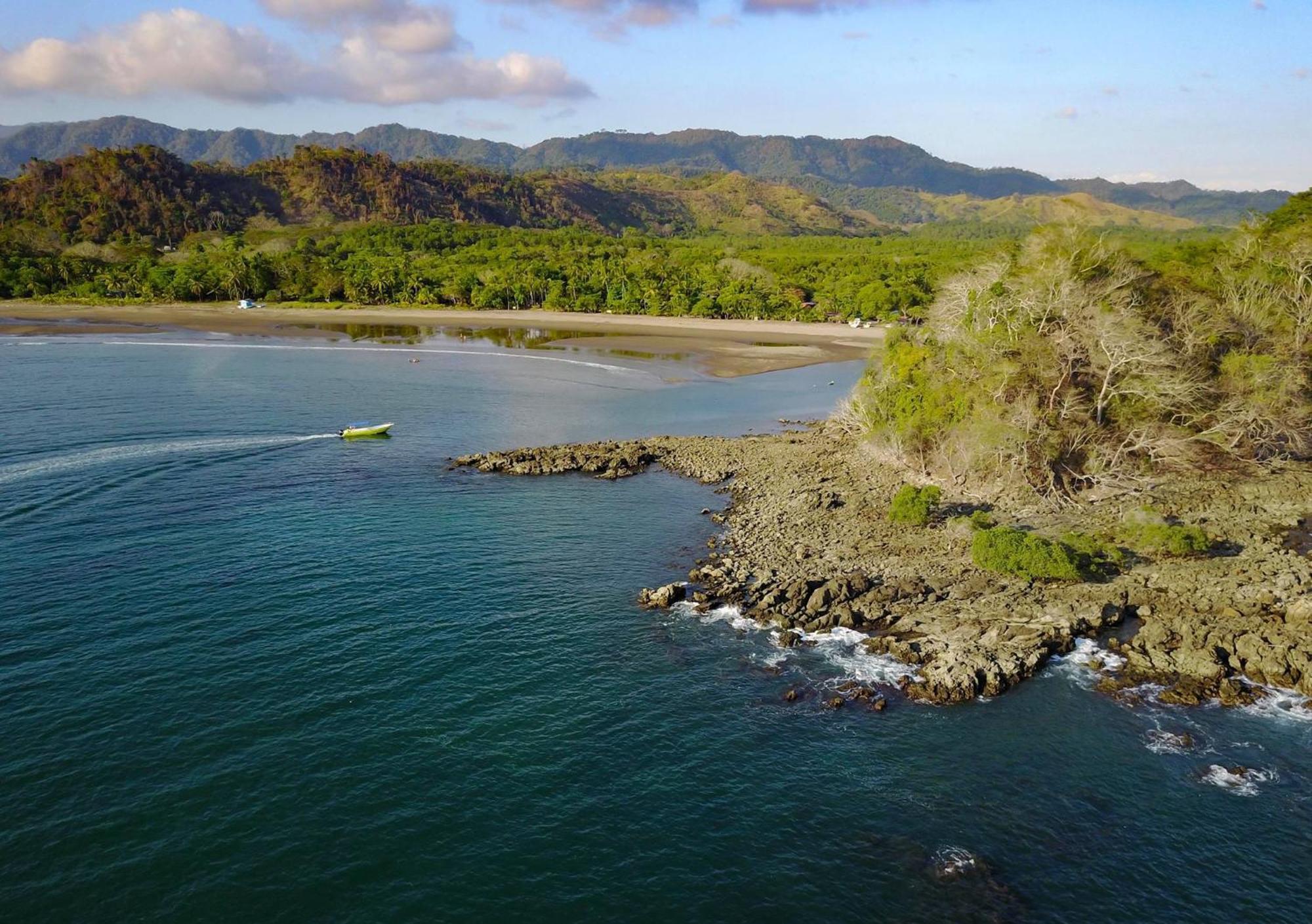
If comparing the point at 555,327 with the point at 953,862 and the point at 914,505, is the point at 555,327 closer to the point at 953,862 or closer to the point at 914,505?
the point at 914,505

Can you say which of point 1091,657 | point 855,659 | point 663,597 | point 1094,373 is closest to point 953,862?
point 855,659

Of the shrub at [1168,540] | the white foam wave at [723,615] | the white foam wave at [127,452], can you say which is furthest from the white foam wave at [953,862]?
the white foam wave at [127,452]

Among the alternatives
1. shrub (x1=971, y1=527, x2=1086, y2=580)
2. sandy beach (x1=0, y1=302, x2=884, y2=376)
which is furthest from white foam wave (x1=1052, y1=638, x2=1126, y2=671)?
sandy beach (x1=0, y1=302, x2=884, y2=376)

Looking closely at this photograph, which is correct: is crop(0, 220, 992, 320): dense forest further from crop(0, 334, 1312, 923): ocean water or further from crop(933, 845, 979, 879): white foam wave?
crop(933, 845, 979, 879): white foam wave

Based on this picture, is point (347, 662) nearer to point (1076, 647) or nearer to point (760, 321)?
point (1076, 647)

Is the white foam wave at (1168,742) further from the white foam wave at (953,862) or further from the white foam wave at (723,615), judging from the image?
the white foam wave at (723,615)
